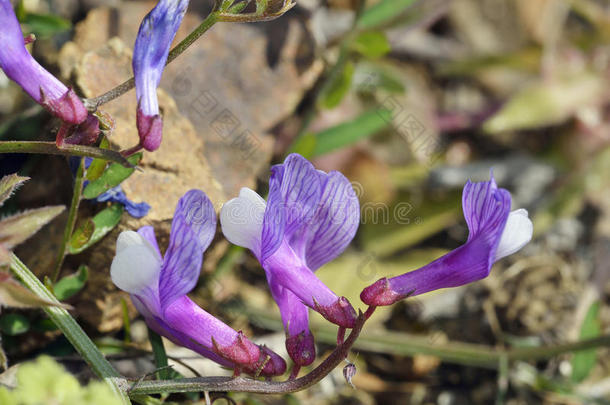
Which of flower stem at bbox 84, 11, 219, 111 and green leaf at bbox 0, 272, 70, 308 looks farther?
flower stem at bbox 84, 11, 219, 111

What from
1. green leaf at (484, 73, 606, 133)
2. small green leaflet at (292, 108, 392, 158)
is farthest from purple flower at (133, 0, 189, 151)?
green leaf at (484, 73, 606, 133)

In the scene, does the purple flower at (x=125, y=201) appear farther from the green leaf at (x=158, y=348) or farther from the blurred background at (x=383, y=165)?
the green leaf at (x=158, y=348)

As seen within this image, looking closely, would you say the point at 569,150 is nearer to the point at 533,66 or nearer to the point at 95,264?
the point at 533,66

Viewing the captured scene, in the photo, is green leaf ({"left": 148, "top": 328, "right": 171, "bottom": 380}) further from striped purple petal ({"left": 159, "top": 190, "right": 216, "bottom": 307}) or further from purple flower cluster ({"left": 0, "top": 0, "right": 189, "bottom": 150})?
purple flower cluster ({"left": 0, "top": 0, "right": 189, "bottom": 150})

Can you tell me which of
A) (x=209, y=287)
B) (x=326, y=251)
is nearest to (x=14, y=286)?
(x=326, y=251)

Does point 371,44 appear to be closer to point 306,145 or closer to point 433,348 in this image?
point 306,145

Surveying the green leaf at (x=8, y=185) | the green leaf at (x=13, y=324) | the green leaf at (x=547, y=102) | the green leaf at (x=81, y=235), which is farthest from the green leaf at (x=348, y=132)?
the green leaf at (x=8, y=185)

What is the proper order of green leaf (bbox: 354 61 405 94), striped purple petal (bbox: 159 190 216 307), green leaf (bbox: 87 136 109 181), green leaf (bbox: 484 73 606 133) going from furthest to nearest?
green leaf (bbox: 484 73 606 133) → green leaf (bbox: 354 61 405 94) → green leaf (bbox: 87 136 109 181) → striped purple petal (bbox: 159 190 216 307)
